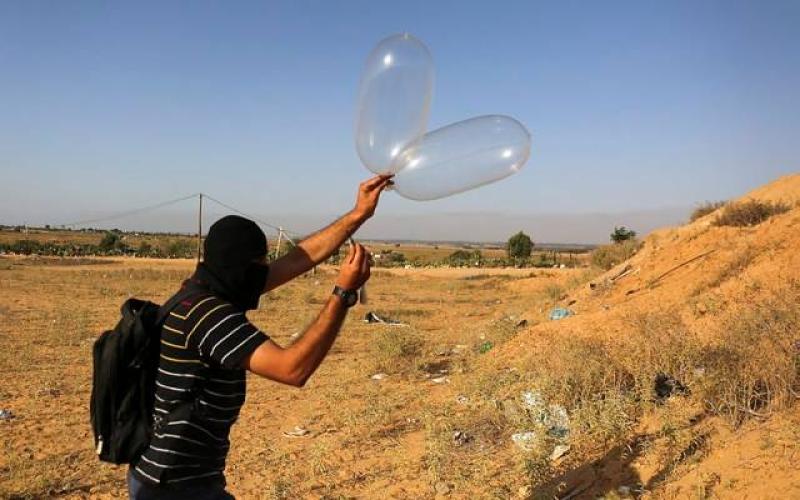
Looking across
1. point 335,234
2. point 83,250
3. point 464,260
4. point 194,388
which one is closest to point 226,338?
point 194,388

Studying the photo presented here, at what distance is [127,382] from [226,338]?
39 centimetres

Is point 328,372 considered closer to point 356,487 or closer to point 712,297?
point 356,487

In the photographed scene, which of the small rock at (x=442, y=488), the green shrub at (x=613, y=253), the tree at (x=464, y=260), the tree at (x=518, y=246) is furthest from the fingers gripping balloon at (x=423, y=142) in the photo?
the tree at (x=518, y=246)

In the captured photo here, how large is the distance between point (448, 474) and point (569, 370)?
1.44 metres

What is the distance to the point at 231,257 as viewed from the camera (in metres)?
1.97

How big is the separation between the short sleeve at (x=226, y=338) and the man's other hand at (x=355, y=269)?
0.30 meters

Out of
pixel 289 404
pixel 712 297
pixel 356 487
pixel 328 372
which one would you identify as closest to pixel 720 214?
pixel 712 297

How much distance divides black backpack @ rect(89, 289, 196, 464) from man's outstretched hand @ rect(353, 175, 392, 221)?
2.90 feet

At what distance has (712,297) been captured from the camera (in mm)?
6836

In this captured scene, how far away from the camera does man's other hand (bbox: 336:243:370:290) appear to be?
1.94m

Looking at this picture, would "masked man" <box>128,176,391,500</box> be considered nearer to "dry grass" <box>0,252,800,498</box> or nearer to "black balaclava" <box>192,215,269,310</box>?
"black balaclava" <box>192,215,269,310</box>

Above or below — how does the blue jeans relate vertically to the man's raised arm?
below

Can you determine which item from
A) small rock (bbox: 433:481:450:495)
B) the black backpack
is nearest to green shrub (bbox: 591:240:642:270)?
small rock (bbox: 433:481:450:495)

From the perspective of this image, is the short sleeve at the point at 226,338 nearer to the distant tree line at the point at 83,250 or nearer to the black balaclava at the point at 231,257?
the black balaclava at the point at 231,257
